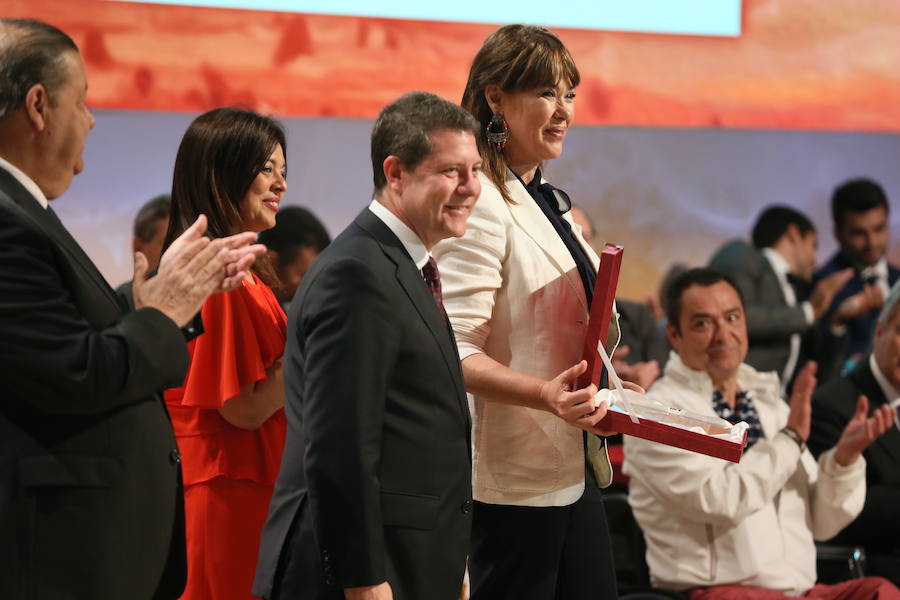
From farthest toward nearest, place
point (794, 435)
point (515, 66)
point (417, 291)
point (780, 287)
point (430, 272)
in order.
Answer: point (780, 287) < point (794, 435) < point (515, 66) < point (430, 272) < point (417, 291)

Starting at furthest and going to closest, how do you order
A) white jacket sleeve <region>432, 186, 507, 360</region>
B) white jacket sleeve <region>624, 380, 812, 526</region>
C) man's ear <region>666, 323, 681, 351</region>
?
man's ear <region>666, 323, 681, 351</region> < white jacket sleeve <region>624, 380, 812, 526</region> < white jacket sleeve <region>432, 186, 507, 360</region>

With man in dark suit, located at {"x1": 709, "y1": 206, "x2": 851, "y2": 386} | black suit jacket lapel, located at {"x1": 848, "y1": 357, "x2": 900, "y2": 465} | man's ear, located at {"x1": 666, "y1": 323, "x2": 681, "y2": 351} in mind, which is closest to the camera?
man's ear, located at {"x1": 666, "y1": 323, "x2": 681, "y2": 351}

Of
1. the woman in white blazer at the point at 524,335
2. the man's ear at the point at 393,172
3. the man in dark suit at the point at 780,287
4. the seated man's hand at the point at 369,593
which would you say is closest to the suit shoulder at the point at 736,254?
the man in dark suit at the point at 780,287

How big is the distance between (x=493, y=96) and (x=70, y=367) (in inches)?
44.3

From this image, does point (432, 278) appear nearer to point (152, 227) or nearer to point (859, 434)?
point (859, 434)

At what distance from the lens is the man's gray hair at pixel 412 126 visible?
1.83 metres

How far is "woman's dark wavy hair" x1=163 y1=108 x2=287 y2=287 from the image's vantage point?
2217 mm

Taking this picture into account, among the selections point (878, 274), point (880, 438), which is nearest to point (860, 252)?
point (878, 274)

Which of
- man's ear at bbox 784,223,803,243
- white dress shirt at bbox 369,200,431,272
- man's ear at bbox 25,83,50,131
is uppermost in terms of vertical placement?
man's ear at bbox 784,223,803,243

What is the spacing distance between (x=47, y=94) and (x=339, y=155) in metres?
3.06

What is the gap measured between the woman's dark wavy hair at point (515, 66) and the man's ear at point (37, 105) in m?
0.91

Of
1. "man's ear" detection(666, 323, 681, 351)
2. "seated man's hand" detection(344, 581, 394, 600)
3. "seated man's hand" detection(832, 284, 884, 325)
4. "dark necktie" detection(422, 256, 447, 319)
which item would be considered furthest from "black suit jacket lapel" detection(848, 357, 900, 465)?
"seated man's hand" detection(344, 581, 394, 600)

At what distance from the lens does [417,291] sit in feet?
5.86

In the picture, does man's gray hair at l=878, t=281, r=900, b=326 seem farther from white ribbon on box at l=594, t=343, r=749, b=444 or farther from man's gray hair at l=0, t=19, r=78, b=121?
man's gray hair at l=0, t=19, r=78, b=121
